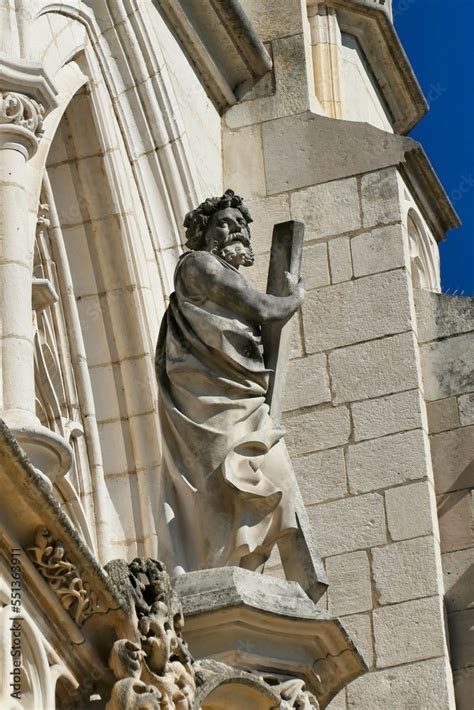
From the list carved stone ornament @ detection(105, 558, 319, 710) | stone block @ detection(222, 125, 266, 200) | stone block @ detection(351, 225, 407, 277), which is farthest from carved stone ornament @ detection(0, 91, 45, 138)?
stone block @ detection(222, 125, 266, 200)

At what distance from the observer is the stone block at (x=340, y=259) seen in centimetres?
1079

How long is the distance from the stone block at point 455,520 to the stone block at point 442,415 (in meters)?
0.30

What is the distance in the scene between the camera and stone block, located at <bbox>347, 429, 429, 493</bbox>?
33.3ft

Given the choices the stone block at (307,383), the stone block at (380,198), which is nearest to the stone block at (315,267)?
the stone block at (380,198)

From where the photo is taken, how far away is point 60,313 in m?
9.83

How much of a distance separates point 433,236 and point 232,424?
165 inches

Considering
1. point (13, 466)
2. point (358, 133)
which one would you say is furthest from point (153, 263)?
point (13, 466)

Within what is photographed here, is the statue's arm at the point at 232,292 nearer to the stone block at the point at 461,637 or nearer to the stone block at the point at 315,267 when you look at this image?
the stone block at the point at 461,637

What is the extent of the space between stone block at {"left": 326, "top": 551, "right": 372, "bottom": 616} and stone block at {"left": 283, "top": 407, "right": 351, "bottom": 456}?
0.56 m

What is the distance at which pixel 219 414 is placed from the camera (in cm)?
820

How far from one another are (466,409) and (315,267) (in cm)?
97

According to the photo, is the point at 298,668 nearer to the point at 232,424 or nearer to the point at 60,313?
the point at 232,424

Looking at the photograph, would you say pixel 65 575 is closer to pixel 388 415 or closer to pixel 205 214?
pixel 205 214

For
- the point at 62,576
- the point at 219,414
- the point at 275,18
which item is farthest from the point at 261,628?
the point at 275,18
